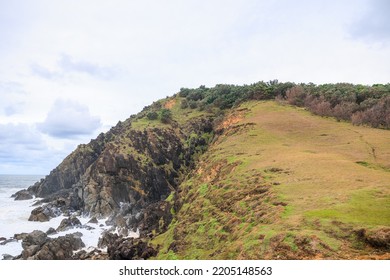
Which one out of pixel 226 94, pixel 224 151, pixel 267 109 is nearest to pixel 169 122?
pixel 226 94

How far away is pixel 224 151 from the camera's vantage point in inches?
1324

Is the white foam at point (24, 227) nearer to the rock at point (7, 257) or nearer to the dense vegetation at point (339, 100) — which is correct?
the rock at point (7, 257)

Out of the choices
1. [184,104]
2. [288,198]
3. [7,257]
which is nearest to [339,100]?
[288,198]

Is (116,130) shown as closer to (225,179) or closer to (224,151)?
(224,151)

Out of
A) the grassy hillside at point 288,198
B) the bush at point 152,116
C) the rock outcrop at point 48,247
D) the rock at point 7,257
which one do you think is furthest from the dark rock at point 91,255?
the bush at point 152,116

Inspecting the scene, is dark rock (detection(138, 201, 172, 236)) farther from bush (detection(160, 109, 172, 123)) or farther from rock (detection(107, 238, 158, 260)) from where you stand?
bush (detection(160, 109, 172, 123))

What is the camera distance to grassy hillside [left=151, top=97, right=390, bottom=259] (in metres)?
12.7

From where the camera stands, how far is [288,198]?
17.9 metres

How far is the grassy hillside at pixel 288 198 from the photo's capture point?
12.7 m

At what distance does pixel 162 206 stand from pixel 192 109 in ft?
153

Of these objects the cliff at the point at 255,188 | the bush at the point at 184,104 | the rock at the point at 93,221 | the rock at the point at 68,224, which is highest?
the bush at the point at 184,104

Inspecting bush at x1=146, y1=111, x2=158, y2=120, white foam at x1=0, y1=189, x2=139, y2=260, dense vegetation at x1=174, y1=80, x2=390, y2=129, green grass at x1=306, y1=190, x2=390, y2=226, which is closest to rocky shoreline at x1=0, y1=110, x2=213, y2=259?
white foam at x1=0, y1=189, x2=139, y2=260

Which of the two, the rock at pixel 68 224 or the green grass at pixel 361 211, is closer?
the green grass at pixel 361 211

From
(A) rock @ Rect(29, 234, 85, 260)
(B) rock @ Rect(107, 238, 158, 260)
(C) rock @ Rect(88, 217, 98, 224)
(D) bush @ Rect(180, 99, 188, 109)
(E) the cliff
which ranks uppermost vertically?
(D) bush @ Rect(180, 99, 188, 109)
